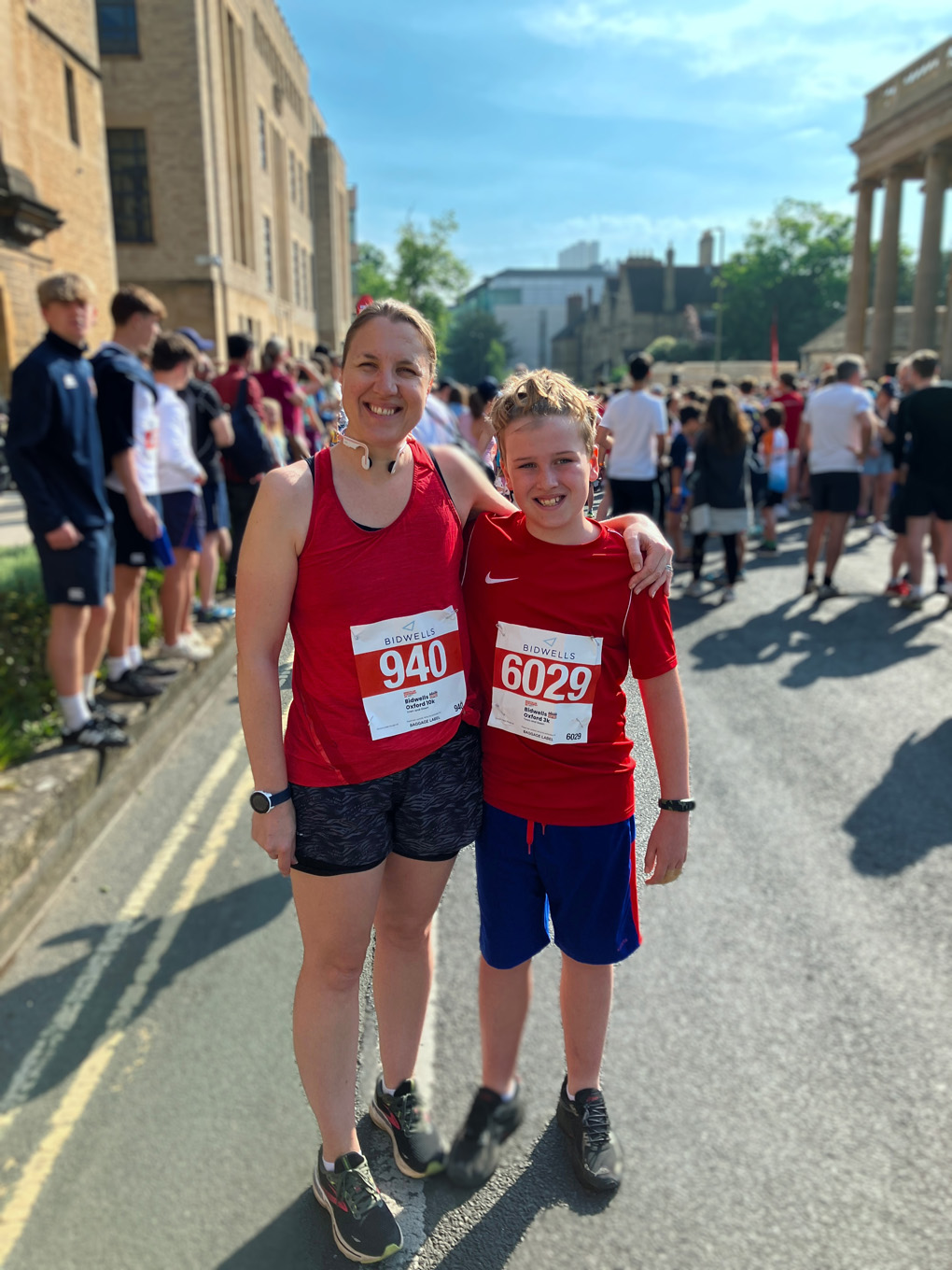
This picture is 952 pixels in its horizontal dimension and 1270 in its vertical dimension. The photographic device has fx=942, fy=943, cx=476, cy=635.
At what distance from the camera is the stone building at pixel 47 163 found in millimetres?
15312

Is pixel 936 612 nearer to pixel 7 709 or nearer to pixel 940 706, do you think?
pixel 940 706

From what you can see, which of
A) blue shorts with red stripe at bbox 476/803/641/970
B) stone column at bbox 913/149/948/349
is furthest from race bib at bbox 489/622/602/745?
stone column at bbox 913/149/948/349

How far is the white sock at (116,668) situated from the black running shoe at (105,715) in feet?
1.95

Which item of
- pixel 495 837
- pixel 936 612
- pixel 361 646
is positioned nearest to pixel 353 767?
pixel 361 646

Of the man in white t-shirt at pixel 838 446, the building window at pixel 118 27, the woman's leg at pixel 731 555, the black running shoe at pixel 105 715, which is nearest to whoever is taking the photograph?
the black running shoe at pixel 105 715

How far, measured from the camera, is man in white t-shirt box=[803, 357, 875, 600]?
905 cm

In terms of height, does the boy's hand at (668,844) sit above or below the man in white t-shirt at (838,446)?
below

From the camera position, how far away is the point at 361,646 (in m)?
2.11

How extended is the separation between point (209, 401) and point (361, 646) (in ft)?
19.4

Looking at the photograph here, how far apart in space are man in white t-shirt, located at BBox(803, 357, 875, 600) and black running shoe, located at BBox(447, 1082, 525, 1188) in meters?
7.75

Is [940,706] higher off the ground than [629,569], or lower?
lower

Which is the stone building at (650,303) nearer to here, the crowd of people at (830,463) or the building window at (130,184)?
the building window at (130,184)

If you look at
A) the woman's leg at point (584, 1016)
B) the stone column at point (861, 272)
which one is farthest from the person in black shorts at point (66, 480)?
the stone column at point (861, 272)

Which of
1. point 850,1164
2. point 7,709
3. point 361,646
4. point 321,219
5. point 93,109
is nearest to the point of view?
point 361,646
